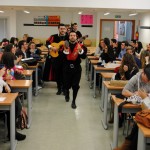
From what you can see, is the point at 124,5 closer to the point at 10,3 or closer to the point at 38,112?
the point at 10,3

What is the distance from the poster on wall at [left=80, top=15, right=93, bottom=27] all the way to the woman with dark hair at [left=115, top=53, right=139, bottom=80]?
1162 centimetres

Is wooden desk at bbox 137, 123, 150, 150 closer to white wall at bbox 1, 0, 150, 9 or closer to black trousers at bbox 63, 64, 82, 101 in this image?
black trousers at bbox 63, 64, 82, 101

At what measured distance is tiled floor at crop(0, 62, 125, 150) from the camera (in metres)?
4.63

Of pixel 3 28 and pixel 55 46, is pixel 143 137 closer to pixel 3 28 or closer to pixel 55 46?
pixel 55 46

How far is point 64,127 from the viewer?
5.46 m

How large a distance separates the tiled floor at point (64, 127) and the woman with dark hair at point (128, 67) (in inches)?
42.5

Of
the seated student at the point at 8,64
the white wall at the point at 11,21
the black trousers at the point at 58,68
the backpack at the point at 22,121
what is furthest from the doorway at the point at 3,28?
the backpack at the point at 22,121

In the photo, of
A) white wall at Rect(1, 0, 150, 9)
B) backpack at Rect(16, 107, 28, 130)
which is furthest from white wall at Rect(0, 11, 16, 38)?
backpack at Rect(16, 107, 28, 130)

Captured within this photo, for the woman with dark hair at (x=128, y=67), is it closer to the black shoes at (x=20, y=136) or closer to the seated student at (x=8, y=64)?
the seated student at (x=8, y=64)

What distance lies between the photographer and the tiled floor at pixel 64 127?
Result: 15.2ft

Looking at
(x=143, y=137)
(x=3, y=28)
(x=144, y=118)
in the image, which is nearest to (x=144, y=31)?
(x=3, y=28)

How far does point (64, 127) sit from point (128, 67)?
165 cm

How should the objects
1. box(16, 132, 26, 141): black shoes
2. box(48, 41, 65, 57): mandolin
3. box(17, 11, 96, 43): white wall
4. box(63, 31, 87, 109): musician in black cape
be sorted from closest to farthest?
box(16, 132, 26, 141): black shoes, box(63, 31, 87, 109): musician in black cape, box(48, 41, 65, 57): mandolin, box(17, 11, 96, 43): white wall

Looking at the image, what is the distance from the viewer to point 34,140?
479cm
